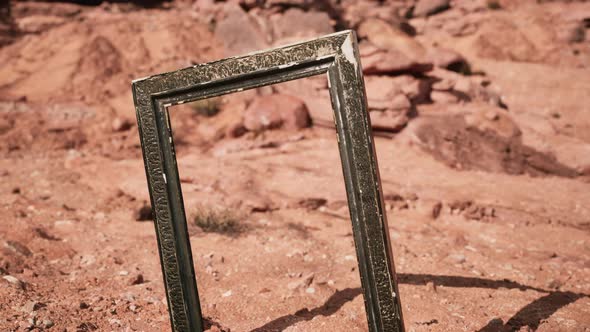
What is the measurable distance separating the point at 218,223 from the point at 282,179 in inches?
51.4

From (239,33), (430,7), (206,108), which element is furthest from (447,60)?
(430,7)

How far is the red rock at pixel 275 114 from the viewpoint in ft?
21.9

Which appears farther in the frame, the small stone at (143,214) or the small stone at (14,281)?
the small stone at (143,214)

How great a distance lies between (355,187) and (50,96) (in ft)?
24.3

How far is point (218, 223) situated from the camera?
3.60 meters

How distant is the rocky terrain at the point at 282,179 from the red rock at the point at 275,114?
0.10 ft

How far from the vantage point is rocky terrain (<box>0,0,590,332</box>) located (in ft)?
8.06

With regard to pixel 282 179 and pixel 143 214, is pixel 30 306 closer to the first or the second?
pixel 143 214

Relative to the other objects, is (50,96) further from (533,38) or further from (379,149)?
(533,38)

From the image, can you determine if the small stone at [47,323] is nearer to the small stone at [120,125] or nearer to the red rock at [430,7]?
the small stone at [120,125]

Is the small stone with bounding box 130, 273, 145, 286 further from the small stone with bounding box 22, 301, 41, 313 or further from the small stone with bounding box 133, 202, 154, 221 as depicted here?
the small stone with bounding box 133, 202, 154, 221

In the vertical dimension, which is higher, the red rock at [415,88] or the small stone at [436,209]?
the red rock at [415,88]

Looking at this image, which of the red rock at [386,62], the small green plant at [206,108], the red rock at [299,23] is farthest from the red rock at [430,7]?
the small green plant at [206,108]

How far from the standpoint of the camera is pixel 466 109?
21.7 feet
